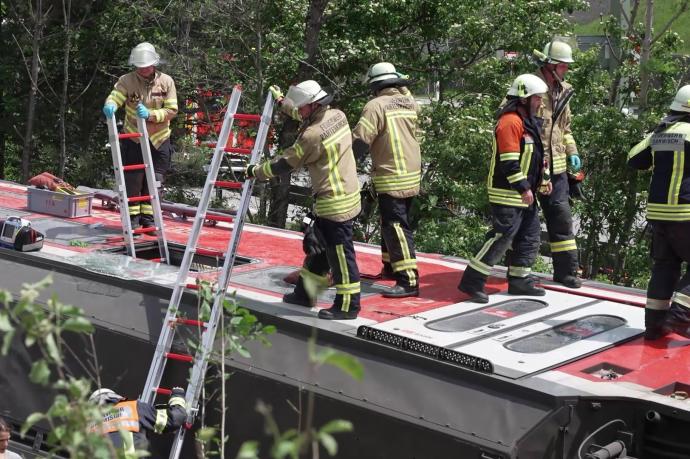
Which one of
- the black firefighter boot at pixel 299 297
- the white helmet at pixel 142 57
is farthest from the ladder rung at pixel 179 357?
the white helmet at pixel 142 57

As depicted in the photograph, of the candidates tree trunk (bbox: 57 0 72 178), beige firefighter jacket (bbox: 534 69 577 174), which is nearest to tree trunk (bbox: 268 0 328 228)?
tree trunk (bbox: 57 0 72 178)

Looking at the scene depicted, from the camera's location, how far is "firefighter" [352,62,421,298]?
6320 millimetres

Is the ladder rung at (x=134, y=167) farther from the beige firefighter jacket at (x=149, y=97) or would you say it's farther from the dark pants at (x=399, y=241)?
the dark pants at (x=399, y=241)

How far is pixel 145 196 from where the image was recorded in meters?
7.66

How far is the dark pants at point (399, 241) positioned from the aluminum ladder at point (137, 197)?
5.64 ft

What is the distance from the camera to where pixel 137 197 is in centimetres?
758

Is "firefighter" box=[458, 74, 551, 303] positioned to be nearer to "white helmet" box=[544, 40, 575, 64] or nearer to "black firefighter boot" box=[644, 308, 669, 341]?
"white helmet" box=[544, 40, 575, 64]

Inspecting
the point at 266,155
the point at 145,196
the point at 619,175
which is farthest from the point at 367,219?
the point at 145,196

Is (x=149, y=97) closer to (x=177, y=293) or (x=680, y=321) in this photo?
(x=177, y=293)

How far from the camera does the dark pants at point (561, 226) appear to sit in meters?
6.75

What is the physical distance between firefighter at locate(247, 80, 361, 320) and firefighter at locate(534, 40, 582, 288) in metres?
1.55

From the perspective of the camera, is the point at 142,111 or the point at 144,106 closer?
the point at 142,111

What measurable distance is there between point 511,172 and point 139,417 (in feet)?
9.02

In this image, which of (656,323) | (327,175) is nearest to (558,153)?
(656,323)
